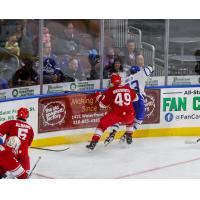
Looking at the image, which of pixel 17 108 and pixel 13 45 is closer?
pixel 17 108

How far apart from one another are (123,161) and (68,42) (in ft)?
5.70

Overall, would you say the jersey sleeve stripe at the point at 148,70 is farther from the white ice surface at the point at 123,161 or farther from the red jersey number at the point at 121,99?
the white ice surface at the point at 123,161

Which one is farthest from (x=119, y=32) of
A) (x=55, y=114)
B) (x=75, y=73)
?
(x=55, y=114)

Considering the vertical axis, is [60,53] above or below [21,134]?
above

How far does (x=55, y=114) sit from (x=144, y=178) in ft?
5.69

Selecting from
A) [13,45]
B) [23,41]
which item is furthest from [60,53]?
[13,45]

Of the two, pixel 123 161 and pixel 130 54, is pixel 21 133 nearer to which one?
pixel 123 161

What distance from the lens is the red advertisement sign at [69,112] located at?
28.6 feet

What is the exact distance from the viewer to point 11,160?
7.14 m

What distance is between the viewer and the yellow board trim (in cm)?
873

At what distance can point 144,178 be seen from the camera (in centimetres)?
757

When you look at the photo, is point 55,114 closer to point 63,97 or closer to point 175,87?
point 63,97

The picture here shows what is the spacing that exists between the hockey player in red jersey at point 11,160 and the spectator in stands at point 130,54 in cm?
245

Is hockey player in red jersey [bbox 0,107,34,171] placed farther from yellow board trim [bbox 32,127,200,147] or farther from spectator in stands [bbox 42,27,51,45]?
spectator in stands [bbox 42,27,51,45]
